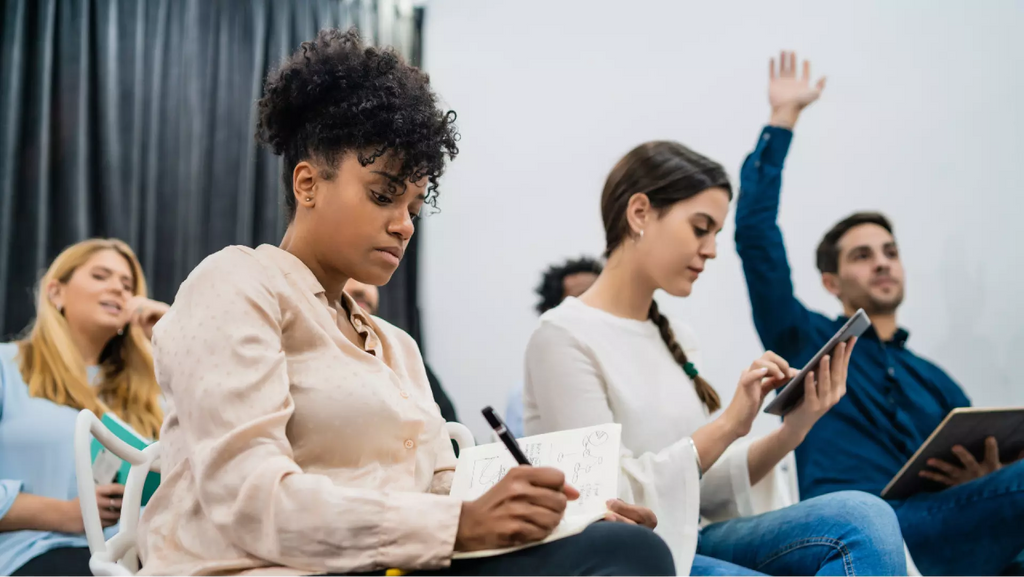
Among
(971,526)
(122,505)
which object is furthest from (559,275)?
(122,505)

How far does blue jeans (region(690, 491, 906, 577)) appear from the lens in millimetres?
1146

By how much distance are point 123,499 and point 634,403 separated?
777 mm

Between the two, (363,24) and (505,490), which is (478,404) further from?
(505,490)

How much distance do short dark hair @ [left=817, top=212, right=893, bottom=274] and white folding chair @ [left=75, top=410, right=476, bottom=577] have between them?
1438mm

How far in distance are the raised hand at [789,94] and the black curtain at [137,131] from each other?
1.88m

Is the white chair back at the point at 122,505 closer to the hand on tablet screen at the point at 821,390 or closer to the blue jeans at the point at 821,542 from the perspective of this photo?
the blue jeans at the point at 821,542

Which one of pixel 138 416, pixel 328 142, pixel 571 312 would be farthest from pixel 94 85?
pixel 328 142

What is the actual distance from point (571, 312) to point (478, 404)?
2.13 meters

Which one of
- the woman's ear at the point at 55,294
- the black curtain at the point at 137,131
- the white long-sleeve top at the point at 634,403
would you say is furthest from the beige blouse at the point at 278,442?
the black curtain at the point at 137,131

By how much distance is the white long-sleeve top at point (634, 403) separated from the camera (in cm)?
126

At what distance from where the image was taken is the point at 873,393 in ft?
6.34

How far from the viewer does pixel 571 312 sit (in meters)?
1.51

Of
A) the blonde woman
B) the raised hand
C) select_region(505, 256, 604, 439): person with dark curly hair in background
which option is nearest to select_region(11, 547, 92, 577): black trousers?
the blonde woman

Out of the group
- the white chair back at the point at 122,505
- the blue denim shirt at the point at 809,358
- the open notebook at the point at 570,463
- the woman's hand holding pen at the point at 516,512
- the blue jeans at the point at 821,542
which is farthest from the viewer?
the blue denim shirt at the point at 809,358
